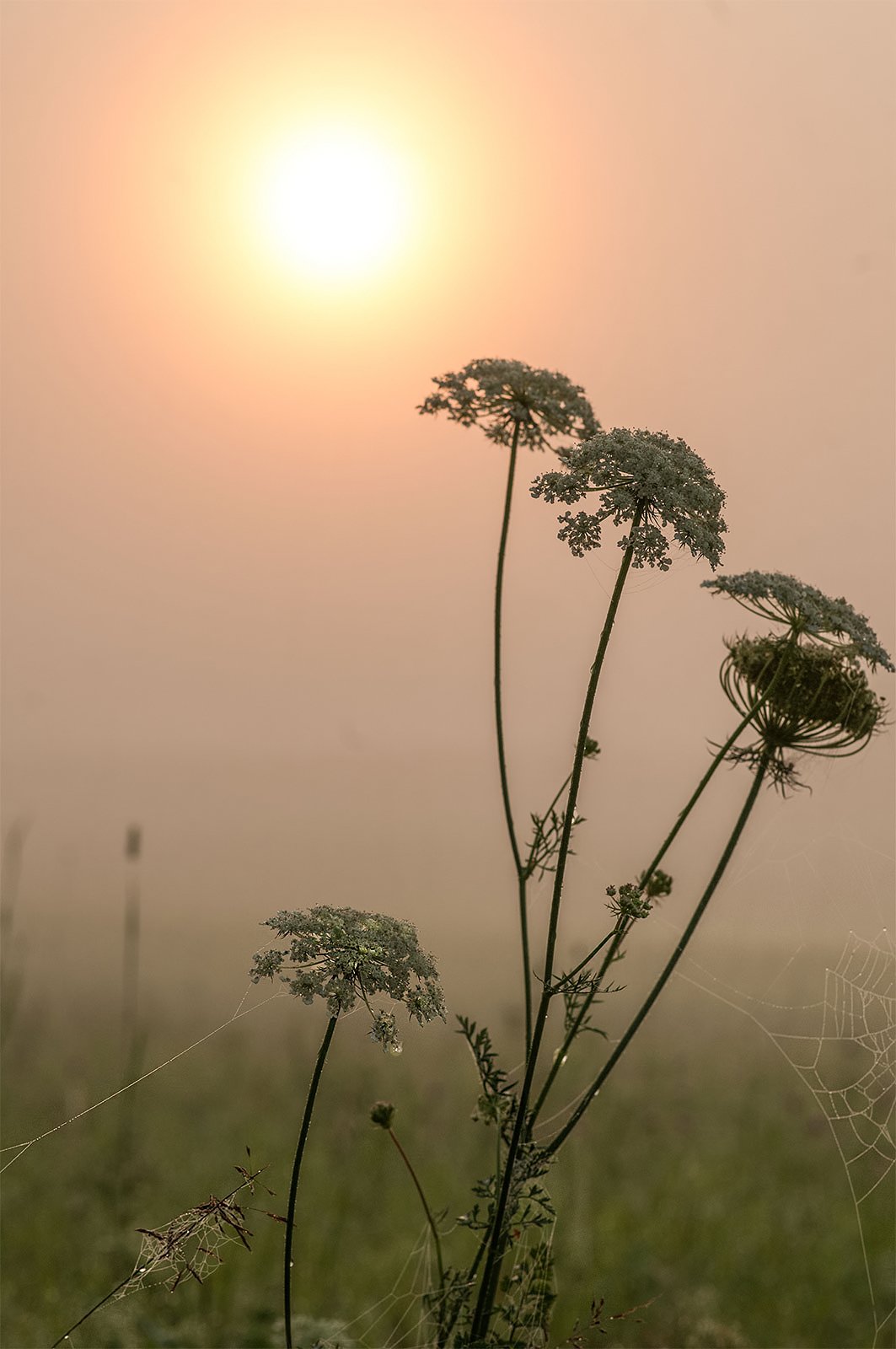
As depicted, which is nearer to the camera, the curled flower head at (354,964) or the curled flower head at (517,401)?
the curled flower head at (354,964)

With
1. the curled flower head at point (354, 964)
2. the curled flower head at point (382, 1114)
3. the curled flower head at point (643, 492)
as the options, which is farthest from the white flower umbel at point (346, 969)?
the curled flower head at point (643, 492)

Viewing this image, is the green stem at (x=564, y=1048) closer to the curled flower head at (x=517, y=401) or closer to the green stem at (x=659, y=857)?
the green stem at (x=659, y=857)

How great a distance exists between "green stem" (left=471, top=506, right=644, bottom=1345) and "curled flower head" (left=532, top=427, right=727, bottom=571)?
2.0 inches

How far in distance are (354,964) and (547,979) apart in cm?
51

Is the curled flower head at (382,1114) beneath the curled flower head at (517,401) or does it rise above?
beneath

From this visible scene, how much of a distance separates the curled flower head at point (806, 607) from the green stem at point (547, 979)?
1.87 ft

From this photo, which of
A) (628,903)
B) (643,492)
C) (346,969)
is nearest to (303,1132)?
(346,969)

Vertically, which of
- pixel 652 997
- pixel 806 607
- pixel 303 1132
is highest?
pixel 806 607

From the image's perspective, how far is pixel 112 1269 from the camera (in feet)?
20.0

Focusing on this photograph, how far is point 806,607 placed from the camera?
3.46 metres

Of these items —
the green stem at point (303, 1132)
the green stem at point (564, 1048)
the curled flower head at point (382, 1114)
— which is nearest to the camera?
the green stem at point (303, 1132)

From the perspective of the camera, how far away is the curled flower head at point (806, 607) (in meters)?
3.48

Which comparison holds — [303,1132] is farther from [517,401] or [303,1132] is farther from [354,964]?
[517,401]

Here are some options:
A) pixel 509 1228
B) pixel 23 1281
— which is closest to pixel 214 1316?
pixel 23 1281
